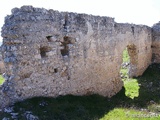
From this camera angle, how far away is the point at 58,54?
9.05 m

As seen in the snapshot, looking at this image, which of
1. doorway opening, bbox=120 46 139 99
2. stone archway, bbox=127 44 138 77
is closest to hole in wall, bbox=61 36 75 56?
doorway opening, bbox=120 46 139 99

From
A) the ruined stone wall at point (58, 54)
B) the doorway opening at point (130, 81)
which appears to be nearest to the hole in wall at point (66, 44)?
the ruined stone wall at point (58, 54)

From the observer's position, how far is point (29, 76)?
825 cm

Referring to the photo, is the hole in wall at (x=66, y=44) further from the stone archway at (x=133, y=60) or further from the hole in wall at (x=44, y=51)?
the stone archway at (x=133, y=60)

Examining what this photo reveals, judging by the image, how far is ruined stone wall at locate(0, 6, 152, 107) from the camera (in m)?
8.01

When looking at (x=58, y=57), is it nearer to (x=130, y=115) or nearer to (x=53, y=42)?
(x=53, y=42)

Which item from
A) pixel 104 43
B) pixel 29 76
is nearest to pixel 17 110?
pixel 29 76

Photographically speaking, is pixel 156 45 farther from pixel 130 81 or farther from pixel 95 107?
pixel 95 107

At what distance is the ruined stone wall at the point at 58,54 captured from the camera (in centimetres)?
801

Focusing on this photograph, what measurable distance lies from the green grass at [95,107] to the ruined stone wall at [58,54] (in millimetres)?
328

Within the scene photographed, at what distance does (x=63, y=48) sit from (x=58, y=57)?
0.48 meters

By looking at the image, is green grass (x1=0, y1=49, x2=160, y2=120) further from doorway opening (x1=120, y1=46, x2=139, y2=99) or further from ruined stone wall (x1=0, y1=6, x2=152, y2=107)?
ruined stone wall (x1=0, y1=6, x2=152, y2=107)

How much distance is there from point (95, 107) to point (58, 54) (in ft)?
7.71

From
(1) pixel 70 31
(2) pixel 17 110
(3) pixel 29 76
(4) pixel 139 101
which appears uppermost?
(1) pixel 70 31
